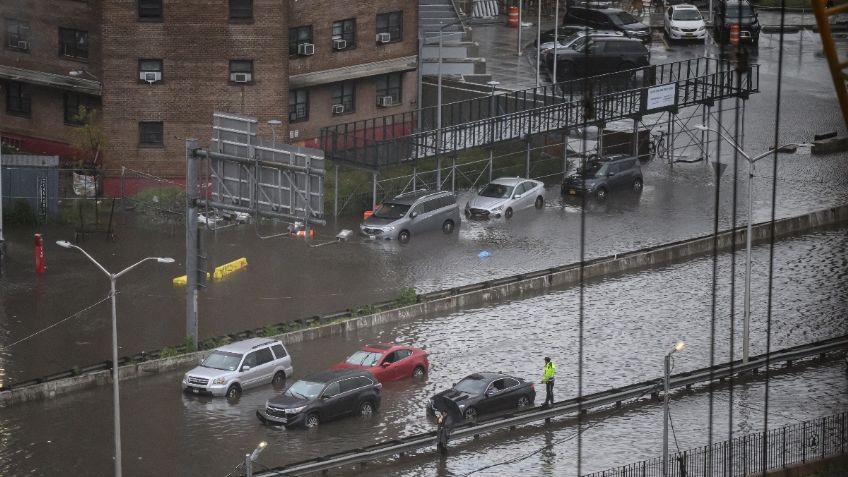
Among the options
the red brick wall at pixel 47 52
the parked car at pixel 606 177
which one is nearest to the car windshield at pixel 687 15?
the parked car at pixel 606 177

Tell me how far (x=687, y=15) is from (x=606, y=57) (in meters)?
7.77

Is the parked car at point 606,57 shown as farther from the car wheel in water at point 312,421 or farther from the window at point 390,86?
the car wheel in water at point 312,421

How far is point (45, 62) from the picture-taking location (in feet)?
186

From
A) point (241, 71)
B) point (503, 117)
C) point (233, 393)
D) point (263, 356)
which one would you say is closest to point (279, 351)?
point (263, 356)

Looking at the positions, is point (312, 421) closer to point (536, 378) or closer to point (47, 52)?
point (536, 378)

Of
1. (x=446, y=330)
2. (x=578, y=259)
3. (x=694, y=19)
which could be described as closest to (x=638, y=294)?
(x=578, y=259)

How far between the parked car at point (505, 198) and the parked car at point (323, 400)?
16762 millimetres

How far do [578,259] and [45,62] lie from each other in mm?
18997

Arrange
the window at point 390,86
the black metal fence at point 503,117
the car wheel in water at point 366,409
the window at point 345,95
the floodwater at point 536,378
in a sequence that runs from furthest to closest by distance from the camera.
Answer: the window at point 390,86
the window at point 345,95
the black metal fence at point 503,117
the car wheel in water at point 366,409
the floodwater at point 536,378

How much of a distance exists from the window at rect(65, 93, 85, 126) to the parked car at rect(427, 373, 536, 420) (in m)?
23.0

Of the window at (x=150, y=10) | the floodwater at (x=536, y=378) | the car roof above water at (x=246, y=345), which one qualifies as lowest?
the floodwater at (x=536, y=378)

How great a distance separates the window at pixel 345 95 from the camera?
59200 millimetres

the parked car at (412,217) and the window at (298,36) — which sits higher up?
the window at (298,36)

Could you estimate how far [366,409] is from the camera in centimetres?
3694
